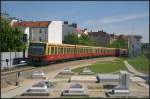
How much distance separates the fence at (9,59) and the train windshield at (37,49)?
252 centimetres

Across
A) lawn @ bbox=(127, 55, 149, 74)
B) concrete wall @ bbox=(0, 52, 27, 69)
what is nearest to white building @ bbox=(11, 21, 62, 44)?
lawn @ bbox=(127, 55, 149, 74)

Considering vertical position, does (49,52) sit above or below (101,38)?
below

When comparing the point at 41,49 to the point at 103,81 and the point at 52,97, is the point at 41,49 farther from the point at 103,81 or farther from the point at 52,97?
the point at 52,97

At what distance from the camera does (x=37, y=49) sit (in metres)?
50.0

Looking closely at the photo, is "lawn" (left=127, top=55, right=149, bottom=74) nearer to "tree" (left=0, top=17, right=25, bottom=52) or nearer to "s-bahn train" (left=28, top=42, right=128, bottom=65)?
"s-bahn train" (left=28, top=42, right=128, bottom=65)

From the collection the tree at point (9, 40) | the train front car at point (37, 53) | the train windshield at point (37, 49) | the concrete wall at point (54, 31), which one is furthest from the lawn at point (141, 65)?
the concrete wall at point (54, 31)

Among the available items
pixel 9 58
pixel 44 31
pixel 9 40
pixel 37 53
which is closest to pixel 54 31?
pixel 44 31

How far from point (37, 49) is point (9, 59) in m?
3.38

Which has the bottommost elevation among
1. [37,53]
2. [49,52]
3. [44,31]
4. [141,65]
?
[141,65]

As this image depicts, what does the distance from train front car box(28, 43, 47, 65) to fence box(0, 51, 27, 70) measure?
2197mm

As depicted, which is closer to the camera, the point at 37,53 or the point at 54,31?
the point at 37,53

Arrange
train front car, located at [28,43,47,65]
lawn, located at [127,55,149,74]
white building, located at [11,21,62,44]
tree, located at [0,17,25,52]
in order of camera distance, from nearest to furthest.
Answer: lawn, located at [127,55,149,74] < train front car, located at [28,43,47,65] < tree, located at [0,17,25,52] < white building, located at [11,21,62,44]

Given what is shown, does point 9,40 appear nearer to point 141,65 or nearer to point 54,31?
point 141,65

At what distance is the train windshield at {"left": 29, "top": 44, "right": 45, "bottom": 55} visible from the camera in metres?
49.2
